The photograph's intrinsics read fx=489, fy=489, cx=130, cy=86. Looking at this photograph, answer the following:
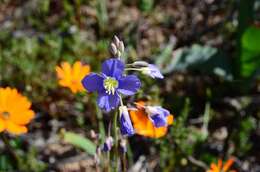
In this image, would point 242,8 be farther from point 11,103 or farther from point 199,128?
point 11,103

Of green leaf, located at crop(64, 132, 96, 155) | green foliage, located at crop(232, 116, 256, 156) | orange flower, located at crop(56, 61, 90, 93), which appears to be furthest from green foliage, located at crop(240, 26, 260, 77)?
green leaf, located at crop(64, 132, 96, 155)

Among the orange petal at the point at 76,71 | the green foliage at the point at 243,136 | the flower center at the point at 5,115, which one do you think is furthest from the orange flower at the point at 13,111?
the green foliage at the point at 243,136

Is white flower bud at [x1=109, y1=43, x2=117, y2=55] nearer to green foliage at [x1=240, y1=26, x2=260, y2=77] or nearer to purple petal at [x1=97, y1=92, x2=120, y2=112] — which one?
purple petal at [x1=97, y1=92, x2=120, y2=112]

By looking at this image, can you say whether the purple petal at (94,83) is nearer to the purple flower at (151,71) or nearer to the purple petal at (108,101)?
the purple petal at (108,101)

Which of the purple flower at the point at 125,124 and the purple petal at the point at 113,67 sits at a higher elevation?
the purple petal at the point at 113,67

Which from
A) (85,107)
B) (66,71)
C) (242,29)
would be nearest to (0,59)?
(85,107)

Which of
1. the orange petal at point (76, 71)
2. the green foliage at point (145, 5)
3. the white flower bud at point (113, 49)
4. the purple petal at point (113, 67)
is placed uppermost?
the green foliage at point (145, 5)
